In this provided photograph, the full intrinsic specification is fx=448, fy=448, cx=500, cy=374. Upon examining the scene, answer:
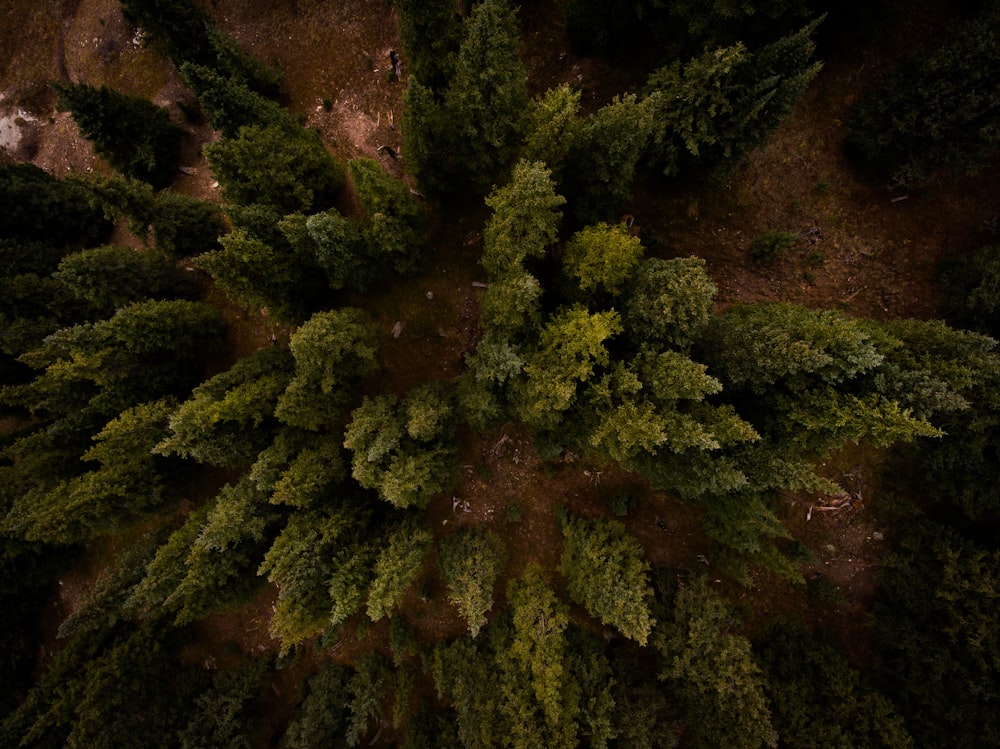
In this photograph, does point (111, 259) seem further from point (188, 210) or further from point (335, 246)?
point (335, 246)

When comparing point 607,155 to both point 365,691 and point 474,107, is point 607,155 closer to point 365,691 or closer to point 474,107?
point 474,107

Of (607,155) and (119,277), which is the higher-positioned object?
(119,277)

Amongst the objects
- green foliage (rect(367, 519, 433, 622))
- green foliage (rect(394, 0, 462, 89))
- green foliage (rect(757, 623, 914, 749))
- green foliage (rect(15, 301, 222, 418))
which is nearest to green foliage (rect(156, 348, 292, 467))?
green foliage (rect(15, 301, 222, 418))

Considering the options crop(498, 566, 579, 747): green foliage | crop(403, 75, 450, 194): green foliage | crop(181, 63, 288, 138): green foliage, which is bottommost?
crop(498, 566, 579, 747): green foliage

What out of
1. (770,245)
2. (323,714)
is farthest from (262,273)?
(770,245)

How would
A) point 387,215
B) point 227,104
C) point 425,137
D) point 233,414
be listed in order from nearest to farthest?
point 387,215 → point 425,137 → point 233,414 → point 227,104

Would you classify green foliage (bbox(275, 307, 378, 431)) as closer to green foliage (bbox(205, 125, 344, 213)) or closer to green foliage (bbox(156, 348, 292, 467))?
green foliage (bbox(156, 348, 292, 467))
